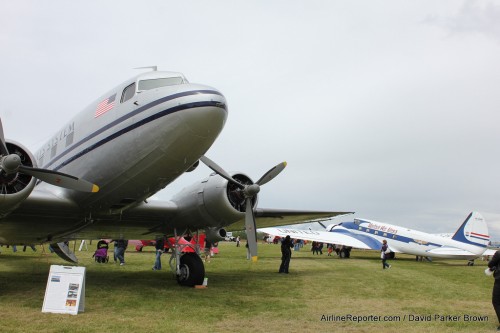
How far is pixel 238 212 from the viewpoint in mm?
10898

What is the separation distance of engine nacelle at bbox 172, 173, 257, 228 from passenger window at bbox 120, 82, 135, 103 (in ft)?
10.4

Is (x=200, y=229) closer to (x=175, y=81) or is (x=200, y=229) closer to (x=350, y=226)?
(x=175, y=81)

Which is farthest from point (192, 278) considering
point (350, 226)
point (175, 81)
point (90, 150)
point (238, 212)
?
point (350, 226)

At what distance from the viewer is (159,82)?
28.7 feet

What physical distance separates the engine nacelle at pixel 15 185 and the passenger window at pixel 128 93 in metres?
2.11

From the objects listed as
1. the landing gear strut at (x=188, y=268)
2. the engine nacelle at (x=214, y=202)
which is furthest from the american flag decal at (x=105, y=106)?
the landing gear strut at (x=188, y=268)

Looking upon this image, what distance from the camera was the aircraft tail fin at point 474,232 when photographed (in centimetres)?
2731

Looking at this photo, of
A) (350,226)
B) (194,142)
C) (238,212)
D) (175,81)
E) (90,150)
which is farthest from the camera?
(350,226)

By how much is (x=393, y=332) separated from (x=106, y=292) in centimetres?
628

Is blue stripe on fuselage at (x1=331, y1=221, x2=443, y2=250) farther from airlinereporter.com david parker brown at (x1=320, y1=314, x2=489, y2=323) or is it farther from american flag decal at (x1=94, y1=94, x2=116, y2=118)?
american flag decal at (x1=94, y1=94, x2=116, y2=118)

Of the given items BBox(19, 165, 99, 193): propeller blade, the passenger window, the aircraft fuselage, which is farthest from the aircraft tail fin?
BBox(19, 165, 99, 193): propeller blade

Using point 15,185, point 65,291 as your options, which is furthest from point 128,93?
point 65,291

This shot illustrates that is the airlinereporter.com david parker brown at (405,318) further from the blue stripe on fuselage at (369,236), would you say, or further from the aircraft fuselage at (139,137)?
the blue stripe on fuselage at (369,236)

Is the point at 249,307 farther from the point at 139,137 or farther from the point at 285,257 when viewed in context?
the point at 285,257
